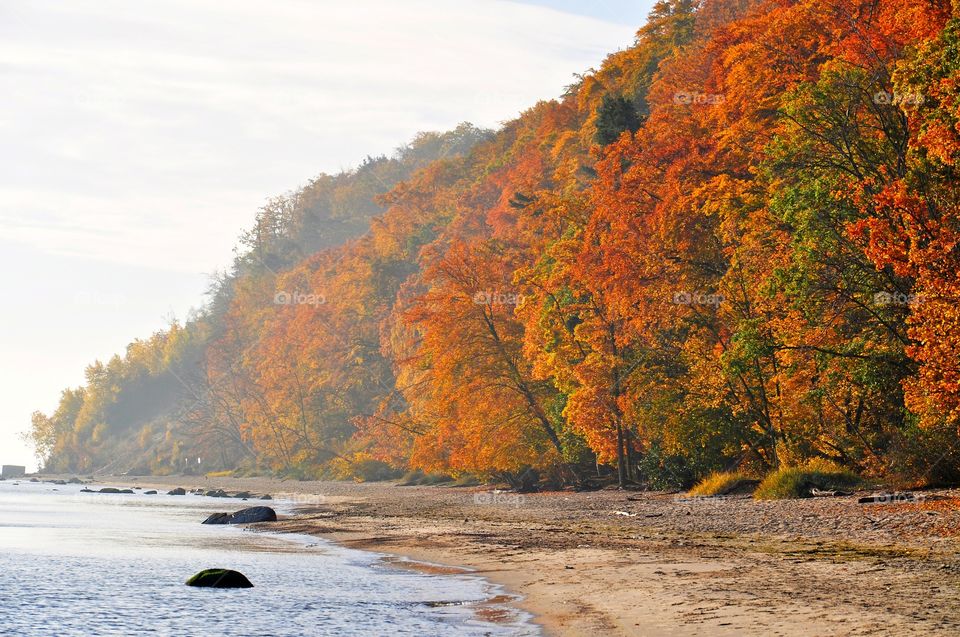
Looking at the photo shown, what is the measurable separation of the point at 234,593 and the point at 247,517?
23842mm

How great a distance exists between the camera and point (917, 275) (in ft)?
81.2

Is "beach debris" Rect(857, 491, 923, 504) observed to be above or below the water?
above

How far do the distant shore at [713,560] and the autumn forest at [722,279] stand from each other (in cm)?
417

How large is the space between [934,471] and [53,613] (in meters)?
22.2

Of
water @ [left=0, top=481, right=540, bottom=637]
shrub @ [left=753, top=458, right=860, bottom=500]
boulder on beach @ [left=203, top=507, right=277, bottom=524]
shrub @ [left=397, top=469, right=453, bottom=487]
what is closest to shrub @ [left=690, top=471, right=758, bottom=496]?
shrub @ [left=753, top=458, right=860, bottom=500]


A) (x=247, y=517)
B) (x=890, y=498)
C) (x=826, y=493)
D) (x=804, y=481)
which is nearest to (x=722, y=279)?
(x=804, y=481)

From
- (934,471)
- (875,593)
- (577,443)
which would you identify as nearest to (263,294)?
(577,443)

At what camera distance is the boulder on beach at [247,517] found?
135ft

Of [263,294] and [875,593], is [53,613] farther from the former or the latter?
[263,294]

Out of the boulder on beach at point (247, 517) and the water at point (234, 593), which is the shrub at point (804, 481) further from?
the boulder on beach at point (247, 517)

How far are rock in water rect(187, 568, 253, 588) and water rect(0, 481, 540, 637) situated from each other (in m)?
0.32

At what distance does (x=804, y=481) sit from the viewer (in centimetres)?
3041

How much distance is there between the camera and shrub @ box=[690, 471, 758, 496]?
35.0 meters

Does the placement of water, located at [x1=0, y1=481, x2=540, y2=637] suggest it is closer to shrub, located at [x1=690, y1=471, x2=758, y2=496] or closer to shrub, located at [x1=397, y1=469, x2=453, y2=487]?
shrub, located at [x1=690, y1=471, x2=758, y2=496]
